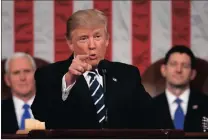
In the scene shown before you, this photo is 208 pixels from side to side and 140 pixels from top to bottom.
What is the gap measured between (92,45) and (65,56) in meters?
0.39

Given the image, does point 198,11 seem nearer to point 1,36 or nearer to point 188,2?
point 188,2

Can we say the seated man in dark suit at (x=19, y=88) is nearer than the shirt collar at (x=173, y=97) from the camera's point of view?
Yes

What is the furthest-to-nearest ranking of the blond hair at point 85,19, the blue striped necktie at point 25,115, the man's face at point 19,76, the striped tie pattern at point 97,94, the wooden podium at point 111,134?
the man's face at point 19,76, the blue striped necktie at point 25,115, the blond hair at point 85,19, the striped tie pattern at point 97,94, the wooden podium at point 111,134

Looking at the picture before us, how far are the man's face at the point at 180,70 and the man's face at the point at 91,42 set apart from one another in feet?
1.73

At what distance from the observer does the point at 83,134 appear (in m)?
2.75

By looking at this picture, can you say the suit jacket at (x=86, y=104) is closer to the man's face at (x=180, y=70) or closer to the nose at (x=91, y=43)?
the nose at (x=91, y=43)

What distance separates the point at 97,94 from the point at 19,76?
0.72 m

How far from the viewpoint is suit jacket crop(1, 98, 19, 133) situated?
3852mm

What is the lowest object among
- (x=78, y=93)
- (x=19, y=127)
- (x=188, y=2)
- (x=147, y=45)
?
(x=19, y=127)

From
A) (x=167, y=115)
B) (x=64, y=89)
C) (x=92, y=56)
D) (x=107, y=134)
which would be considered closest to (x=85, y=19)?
(x=92, y=56)

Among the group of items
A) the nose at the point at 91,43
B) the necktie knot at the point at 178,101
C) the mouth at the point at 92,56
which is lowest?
the necktie knot at the point at 178,101

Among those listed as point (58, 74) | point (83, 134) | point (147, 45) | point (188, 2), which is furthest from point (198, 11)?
point (83, 134)

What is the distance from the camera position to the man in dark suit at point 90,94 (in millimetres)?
3514

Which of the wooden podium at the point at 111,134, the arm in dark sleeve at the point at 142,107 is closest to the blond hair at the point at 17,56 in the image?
the arm in dark sleeve at the point at 142,107
